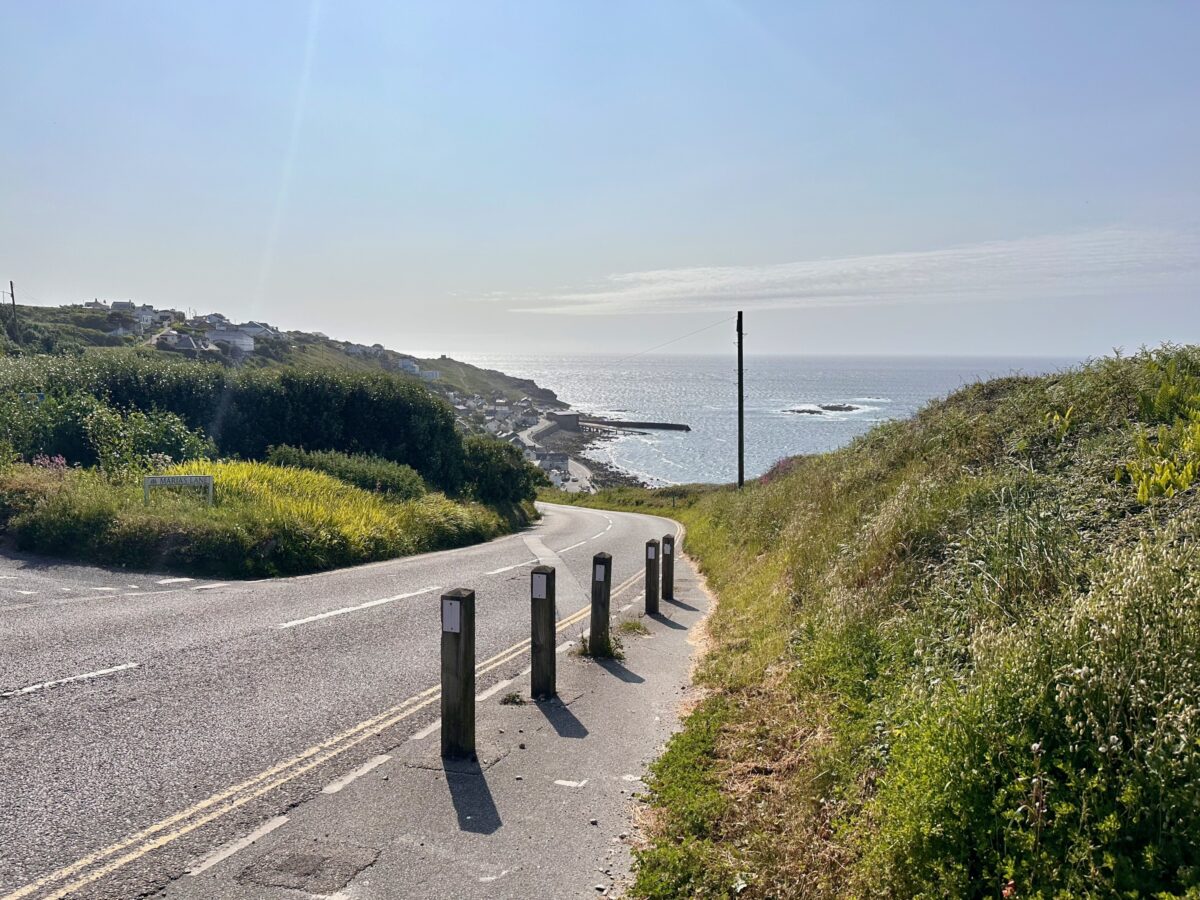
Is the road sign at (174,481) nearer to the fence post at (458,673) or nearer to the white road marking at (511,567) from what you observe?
the white road marking at (511,567)

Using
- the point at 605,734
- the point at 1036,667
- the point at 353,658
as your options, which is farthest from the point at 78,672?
the point at 1036,667

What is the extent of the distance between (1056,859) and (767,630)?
5.03 meters

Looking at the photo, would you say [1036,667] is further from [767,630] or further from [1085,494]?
[767,630]

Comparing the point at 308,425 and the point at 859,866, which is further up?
the point at 308,425

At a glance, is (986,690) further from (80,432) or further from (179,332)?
(179,332)

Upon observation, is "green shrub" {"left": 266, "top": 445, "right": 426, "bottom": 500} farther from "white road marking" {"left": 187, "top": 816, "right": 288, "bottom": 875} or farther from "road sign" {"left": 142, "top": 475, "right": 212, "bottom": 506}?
"white road marking" {"left": 187, "top": 816, "right": 288, "bottom": 875}

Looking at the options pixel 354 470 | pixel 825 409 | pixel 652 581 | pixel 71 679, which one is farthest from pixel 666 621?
pixel 825 409

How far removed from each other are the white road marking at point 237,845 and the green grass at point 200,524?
911cm

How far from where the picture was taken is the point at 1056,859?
3.13 m

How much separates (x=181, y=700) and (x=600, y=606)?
156 inches

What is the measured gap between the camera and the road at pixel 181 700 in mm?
4312

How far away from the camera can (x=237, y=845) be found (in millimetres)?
4293

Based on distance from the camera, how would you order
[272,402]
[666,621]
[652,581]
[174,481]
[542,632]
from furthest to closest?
[272,402], [174,481], [652,581], [666,621], [542,632]

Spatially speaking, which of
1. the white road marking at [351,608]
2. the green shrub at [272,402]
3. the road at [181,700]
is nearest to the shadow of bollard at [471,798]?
the road at [181,700]
